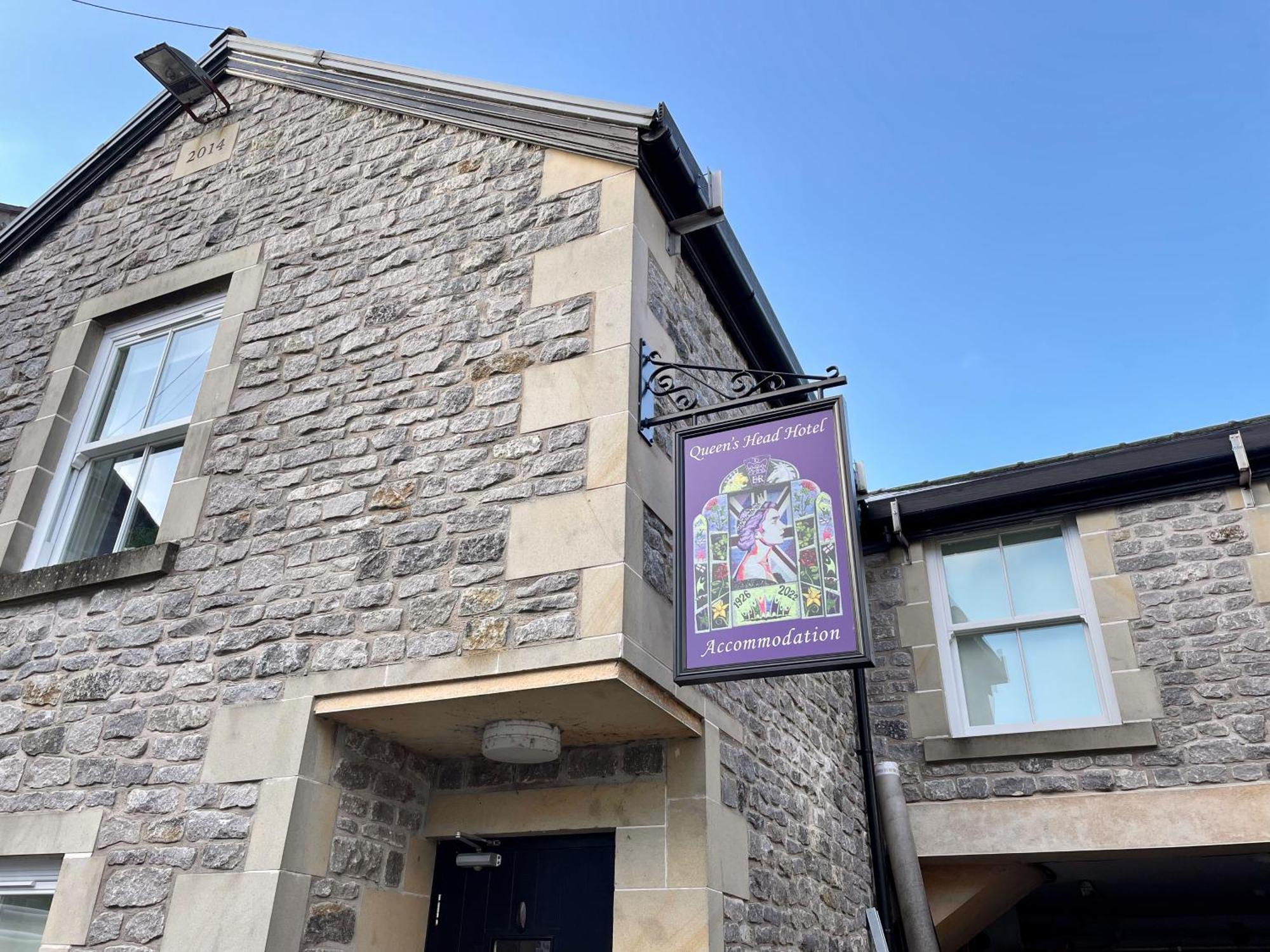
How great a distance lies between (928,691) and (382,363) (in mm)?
4717

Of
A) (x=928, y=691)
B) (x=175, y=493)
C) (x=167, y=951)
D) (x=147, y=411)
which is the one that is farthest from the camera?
(x=928, y=691)

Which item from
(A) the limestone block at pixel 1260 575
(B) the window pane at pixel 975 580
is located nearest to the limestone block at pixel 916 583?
(B) the window pane at pixel 975 580

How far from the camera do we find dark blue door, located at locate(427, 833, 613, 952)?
4223 millimetres

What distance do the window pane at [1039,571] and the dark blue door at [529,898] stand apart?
432cm

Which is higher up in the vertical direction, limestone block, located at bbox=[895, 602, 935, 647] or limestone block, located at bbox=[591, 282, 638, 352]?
limestone block, located at bbox=[591, 282, 638, 352]

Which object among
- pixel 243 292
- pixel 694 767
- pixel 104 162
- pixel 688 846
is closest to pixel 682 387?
pixel 694 767

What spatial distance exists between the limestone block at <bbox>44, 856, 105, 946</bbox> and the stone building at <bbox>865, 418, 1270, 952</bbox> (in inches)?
203

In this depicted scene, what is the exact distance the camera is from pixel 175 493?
194 inches

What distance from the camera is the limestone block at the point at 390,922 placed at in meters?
4.03

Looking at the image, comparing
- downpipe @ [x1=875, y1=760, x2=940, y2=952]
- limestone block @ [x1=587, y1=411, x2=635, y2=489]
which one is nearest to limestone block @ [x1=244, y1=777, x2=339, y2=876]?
limestone block @ [x1=587, y1=411, x2=635, y2=489]

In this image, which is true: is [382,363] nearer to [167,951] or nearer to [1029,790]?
[167,951]

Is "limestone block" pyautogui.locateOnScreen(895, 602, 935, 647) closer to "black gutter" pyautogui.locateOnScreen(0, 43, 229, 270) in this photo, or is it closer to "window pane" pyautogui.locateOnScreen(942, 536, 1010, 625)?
"window pane" pyautogui.locateOnScreen(942, 536, 1010, 625)

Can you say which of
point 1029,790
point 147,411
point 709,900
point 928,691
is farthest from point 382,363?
point 1029,790

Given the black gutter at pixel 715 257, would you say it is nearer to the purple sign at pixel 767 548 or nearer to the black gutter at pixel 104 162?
the purple sign at pixel 767 548
